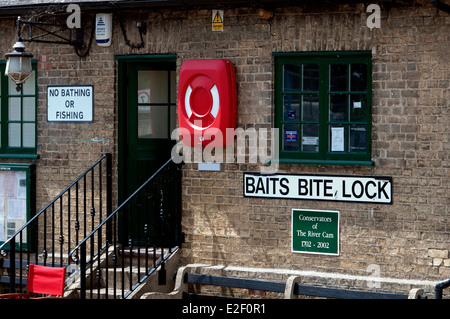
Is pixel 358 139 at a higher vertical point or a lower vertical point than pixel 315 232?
higher

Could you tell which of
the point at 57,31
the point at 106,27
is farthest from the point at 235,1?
the point at 57,31

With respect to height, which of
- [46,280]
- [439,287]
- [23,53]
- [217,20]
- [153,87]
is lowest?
[46,280]

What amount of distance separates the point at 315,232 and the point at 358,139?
3.89 feet

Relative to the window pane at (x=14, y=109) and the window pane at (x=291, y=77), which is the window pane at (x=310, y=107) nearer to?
the window pane at (x=291, y=77)

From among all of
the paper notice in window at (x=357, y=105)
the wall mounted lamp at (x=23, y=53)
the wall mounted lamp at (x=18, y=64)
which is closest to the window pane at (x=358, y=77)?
the paper notice in window at (x=357, y=105)

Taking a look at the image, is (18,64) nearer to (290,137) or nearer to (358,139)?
(290,137)

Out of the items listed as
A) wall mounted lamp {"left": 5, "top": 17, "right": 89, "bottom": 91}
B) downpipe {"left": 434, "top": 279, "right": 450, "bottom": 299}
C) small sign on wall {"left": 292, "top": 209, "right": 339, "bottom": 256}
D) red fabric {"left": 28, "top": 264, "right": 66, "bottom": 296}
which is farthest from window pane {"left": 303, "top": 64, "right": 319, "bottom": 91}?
red fabric {"left": 28, "top": 264, "right": 66, "bottom": 296}

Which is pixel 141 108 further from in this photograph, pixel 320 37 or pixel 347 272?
pixel 347 272

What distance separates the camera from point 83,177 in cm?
1023

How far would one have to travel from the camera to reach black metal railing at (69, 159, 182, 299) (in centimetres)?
920

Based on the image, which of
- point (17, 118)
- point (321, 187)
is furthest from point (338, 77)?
point (17, 118)

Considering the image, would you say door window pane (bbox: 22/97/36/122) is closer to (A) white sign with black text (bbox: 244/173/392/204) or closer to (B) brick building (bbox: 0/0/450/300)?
(B) brick building (bbox: 0/0/450/300)

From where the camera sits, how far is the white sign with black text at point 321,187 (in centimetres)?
891

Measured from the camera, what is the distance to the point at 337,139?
9203 mm
